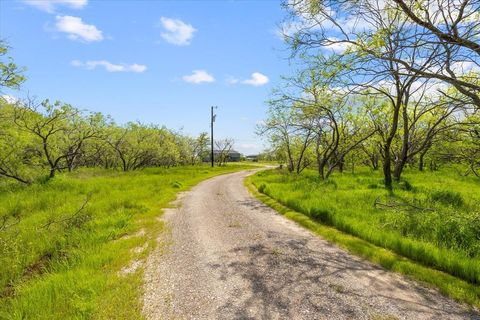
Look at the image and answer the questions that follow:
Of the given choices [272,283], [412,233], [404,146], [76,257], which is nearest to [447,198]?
[404,146]

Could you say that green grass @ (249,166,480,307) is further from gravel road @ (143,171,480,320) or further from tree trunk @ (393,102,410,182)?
tree trunk @ (393,102,410,182)

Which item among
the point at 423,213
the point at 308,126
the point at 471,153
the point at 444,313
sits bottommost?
the point at 444,313

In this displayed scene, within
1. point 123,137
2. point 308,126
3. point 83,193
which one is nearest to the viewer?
point 83,193

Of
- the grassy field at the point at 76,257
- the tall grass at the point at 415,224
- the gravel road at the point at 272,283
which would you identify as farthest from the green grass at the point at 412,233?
the grassy field at the point at 76,257

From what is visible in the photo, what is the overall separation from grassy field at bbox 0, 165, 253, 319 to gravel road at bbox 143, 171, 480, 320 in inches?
21.1

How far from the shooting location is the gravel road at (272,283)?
13.8 feet

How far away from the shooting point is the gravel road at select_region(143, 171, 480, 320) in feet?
13.8

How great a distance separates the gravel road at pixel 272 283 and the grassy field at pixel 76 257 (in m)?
0.54

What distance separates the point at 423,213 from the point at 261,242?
507 centimetres

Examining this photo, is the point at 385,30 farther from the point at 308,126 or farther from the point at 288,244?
the point at 308,126

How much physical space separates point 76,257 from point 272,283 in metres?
4.80

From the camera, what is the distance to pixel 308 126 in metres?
19.8

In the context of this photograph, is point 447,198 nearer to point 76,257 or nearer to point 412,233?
point 412,233

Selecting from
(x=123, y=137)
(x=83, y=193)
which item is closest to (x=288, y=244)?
(x=83, y=193)
